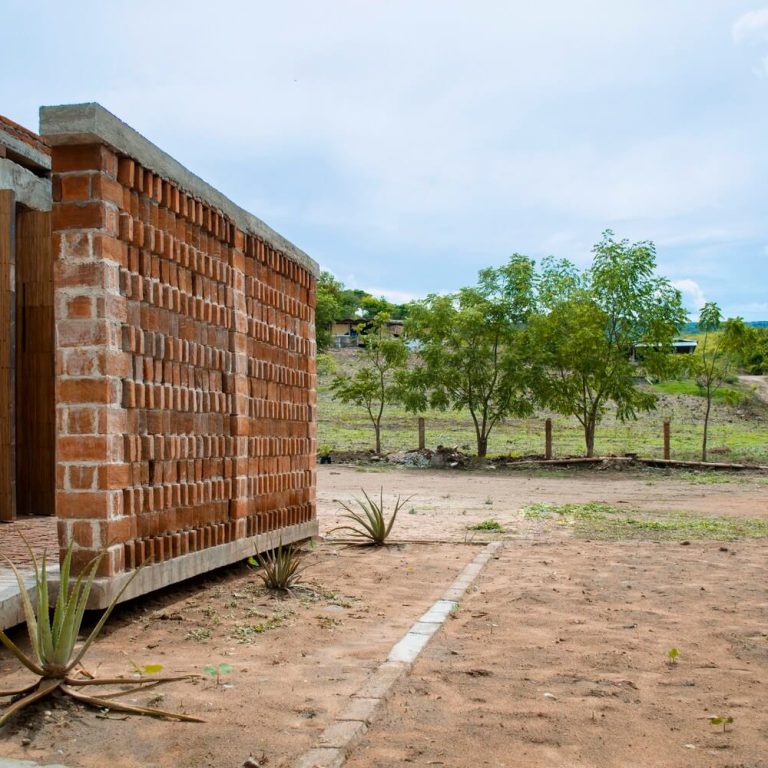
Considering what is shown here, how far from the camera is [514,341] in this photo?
24312mm

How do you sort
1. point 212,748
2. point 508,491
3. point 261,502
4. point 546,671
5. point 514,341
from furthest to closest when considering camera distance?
point 514,341, point 508,491, point 261,502, point 546,671, point 212,748

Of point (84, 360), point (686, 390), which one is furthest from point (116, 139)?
point (686, 390)

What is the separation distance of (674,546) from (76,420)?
6185 millimetres

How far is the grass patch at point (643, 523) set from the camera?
32.4ft

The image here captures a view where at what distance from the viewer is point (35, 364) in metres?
8.01

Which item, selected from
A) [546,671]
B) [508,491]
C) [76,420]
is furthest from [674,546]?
[508,491]

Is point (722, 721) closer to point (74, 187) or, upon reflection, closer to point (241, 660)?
point (241, 660)

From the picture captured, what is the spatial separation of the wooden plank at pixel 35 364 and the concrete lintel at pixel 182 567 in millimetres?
2203

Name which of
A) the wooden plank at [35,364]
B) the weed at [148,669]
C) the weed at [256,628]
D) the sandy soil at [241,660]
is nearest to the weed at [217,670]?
the sandy soil at [241,660]

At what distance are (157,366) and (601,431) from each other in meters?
28.7

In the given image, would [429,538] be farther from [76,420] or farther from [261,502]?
[76,420]

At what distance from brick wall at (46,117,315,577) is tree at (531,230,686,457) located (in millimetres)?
17069

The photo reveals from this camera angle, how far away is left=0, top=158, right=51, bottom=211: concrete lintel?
784 centimetres

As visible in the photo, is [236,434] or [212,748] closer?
[212,748]
